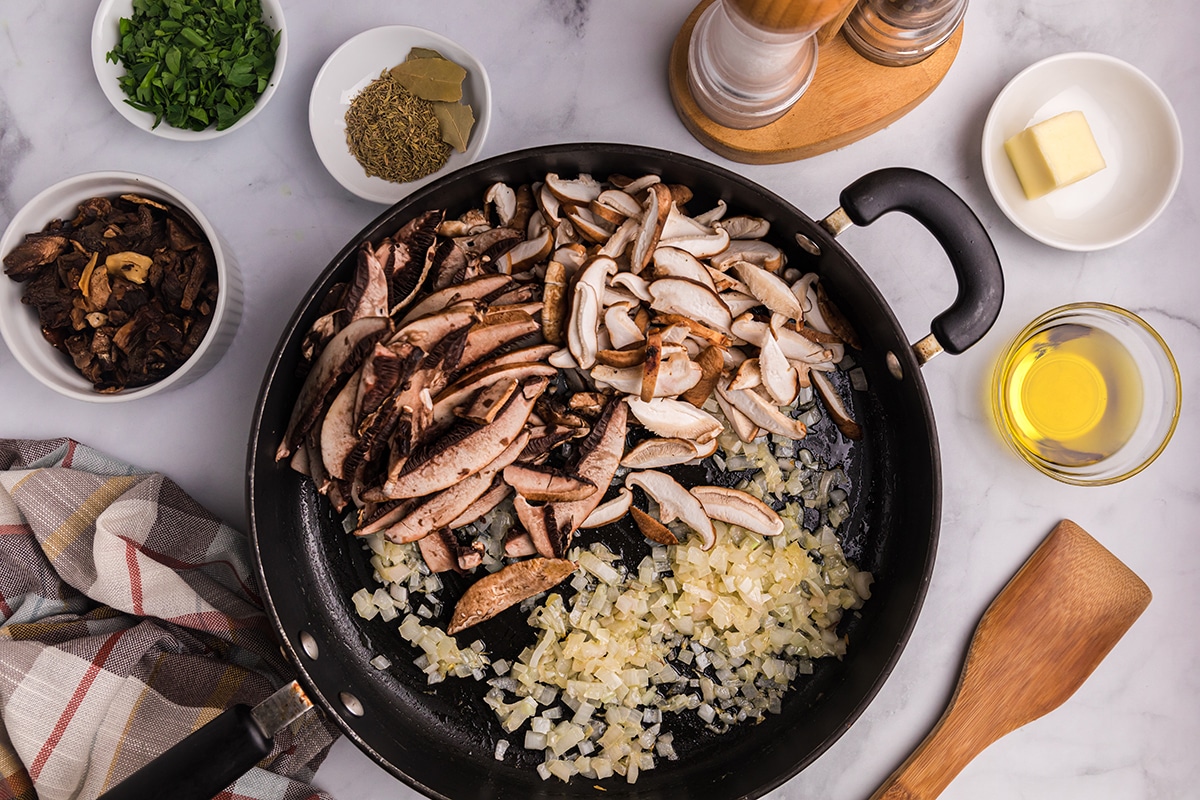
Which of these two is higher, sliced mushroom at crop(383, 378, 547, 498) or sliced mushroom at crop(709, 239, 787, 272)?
sliced mushroom at crop(709, 239, 787, 272)

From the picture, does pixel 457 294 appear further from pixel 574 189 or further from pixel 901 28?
pixel 901 28

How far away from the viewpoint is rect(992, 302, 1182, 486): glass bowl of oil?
56.7 inches

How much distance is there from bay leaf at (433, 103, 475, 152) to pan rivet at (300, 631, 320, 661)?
0.82m

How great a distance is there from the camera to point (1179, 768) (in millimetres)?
1538

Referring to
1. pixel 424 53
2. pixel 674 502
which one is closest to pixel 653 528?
pixel 674 502

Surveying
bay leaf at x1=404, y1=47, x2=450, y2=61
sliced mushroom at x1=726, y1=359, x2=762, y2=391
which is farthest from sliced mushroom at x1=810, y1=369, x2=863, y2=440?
bay leaf at x1=404, y1=47, x2=450, y2=61

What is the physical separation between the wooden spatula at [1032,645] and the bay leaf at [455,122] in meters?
1.21

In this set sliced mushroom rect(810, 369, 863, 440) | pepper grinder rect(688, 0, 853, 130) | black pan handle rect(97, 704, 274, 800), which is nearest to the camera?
black pan handle rect(97, 704, 274, 800)

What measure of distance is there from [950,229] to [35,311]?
144 centimetres

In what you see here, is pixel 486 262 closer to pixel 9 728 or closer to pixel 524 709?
pixel 524 709

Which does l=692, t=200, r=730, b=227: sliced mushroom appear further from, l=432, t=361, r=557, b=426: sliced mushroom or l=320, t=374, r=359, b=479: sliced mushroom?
l=320, t=374, r=359, b=479: sliced mushroom

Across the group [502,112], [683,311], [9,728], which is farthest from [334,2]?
[9,728]

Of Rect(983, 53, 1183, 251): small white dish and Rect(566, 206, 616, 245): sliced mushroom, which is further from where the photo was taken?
Rect(983, 53, 1183, 251): small white dish

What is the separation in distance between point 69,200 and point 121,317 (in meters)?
0.21
